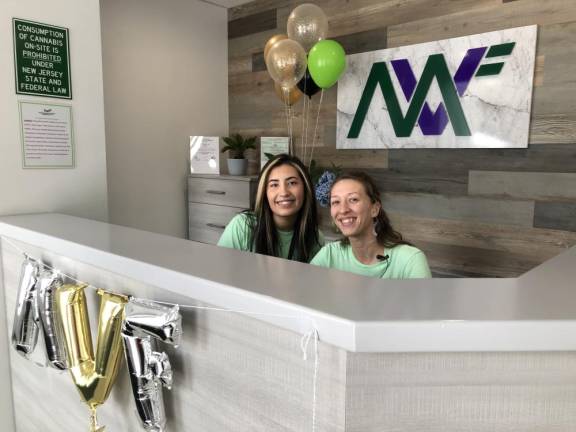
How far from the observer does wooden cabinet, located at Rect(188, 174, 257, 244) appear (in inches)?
144

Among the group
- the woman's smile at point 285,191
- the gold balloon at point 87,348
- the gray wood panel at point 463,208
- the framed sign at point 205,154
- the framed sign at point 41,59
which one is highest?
the framed sign at point 41,59

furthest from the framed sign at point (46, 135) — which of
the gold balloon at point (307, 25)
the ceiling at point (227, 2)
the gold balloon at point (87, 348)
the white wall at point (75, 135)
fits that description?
the ceiling at point (227, 2)

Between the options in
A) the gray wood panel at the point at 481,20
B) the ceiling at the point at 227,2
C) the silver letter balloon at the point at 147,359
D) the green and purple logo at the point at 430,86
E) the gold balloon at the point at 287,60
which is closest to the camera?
the silver letter balloon at the point at 147,359

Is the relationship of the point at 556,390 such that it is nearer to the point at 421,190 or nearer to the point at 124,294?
the point at 124,294

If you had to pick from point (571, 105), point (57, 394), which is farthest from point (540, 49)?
point (57, 394)

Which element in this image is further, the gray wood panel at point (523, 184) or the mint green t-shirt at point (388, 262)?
the gray wood panel at point (523, 184)

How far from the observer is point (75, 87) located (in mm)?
2121

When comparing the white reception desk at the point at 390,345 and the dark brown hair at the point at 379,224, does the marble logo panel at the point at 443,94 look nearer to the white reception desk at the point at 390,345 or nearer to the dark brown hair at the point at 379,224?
the dark brown hair at the point at 379,224

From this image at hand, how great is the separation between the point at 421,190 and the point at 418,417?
256 centimetres

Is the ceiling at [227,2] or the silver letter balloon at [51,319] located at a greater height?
the ceiling at [227,2]

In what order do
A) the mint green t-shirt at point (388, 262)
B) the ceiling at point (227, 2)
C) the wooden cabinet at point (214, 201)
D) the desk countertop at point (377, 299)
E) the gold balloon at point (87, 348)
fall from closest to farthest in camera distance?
the desk countertop at point (377, 299)
the gold balloon at point (87, 348)
the mint green t-shirt at point (388, 262)
the wooden cabinet at point (214, 201)
the ceiling at point (227, 2)

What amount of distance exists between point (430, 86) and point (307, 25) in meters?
0.94

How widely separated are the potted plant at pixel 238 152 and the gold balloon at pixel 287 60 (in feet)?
2.78

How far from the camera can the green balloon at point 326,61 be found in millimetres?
3139
